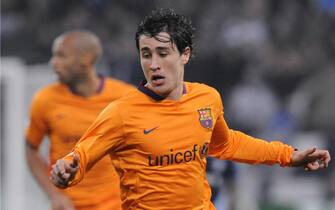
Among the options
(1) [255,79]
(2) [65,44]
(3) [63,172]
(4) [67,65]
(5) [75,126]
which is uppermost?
(1) [255,79]

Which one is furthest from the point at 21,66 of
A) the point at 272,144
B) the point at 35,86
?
the point at 272,144

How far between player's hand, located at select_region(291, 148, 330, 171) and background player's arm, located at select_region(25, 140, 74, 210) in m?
2.24

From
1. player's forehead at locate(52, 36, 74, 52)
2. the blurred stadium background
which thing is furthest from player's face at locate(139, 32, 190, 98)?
the blurred stadium background

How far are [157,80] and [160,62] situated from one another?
104 millimetres

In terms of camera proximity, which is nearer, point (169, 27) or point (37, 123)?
point (169, 27)

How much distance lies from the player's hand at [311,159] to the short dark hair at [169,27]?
0.88 meters

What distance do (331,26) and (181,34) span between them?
725 cm

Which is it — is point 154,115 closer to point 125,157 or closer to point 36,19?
point 125,157

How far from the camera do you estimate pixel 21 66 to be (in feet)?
40.0

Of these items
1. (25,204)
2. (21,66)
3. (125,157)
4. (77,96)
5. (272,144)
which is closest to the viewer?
(125,157)

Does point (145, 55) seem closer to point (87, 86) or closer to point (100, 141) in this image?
point (100, 141)

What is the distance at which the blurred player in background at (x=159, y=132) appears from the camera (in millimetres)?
4777

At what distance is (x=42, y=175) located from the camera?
7266mm

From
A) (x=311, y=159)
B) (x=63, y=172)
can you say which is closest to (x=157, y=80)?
(x=63, y=172)
